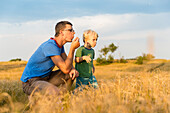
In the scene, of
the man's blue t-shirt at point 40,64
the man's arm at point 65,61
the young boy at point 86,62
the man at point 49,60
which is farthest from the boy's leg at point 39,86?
the young boy at point 86,62

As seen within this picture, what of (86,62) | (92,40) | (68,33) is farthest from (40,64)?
(92,40)

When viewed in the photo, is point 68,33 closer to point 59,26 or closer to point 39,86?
point 59,26

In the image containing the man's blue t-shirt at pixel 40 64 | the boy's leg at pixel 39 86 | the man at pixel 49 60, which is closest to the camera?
the boy's leg at pixel 39 86

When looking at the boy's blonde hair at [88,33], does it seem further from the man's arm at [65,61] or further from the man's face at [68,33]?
the man's arm at [65,61]

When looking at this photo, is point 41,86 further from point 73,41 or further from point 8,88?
point 8,88

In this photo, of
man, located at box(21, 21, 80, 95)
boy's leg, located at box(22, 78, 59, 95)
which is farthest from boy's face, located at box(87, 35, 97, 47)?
boy's leg, located at box(22, 78, 59, 95)

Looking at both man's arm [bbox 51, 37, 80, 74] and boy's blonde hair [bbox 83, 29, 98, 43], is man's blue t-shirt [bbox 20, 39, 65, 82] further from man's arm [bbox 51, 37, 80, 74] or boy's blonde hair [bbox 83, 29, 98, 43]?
boy's blonde hair [bbox 83, 29, 98, 43]

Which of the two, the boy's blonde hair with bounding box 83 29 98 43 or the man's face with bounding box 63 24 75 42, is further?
the boy's blonde hair with bounding box 83 29 98 43

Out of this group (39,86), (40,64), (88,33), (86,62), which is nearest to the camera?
(39,86)

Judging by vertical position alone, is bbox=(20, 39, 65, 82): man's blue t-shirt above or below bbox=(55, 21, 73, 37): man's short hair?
below

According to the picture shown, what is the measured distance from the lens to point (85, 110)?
2.34 m

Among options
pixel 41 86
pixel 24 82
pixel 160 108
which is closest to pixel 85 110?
pixel 160 108

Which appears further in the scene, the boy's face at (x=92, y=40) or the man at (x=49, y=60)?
the boy's face at (x=92, y=40)

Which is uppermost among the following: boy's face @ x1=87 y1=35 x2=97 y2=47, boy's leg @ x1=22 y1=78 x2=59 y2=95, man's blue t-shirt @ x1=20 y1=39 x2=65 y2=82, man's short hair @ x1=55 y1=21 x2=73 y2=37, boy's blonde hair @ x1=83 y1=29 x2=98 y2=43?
man's short hair @ x1=55 y1=21 x2=73 y2=37
